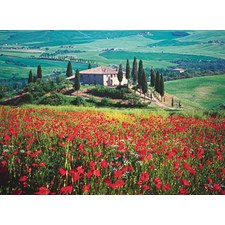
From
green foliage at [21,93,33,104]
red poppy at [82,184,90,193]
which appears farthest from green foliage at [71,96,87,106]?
red poppy at [82,184,90,193]

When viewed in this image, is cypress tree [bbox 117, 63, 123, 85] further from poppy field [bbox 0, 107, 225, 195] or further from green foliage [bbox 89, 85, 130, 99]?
poppy field [bbox 0, 107, 225, 195]

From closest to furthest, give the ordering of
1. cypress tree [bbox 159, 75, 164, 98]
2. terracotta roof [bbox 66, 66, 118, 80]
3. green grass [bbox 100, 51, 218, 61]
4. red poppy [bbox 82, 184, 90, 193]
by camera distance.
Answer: red poppy [bbox 82, 184, 90, 193], cypress tree [bbox 159, 75, 164, 98], terracotta roof [bbox 66, 66, 118, 80], green grass [bbox 100, 51, 218, 61]

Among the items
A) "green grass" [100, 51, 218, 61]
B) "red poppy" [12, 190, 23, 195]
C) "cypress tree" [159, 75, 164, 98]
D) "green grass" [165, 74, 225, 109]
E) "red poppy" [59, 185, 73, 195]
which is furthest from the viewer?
"green grass" [100, 51, 218, 61]

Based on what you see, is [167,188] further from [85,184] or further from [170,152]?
[85,184]

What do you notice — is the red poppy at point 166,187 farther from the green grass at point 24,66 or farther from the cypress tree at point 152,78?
the green grass at point 24,66

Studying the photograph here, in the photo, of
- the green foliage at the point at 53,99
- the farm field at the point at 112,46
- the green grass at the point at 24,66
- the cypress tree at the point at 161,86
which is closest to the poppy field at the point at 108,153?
the green foliage at the point at 53,99

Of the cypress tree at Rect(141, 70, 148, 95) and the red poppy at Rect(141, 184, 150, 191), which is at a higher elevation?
the cypress tree at Rect(141, 70, 148, 95)

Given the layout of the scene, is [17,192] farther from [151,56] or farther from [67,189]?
[151,56]

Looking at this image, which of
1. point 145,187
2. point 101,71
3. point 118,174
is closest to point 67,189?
point 118,174
